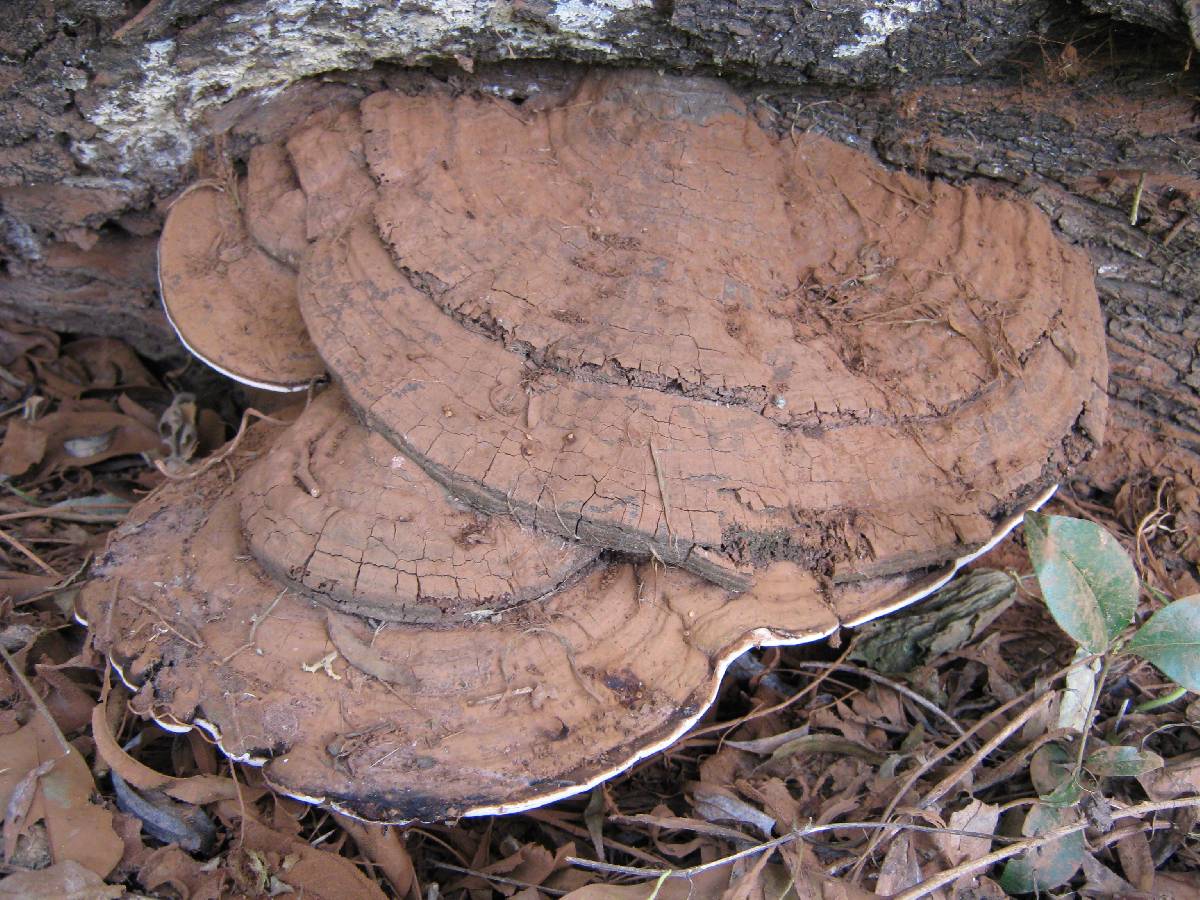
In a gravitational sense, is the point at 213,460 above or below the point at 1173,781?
above

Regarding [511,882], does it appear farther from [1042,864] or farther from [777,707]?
[1042,864]

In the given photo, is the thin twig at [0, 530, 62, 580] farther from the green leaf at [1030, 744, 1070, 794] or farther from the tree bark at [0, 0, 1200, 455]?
the green leaf at [1030, 744, 1070, 794]

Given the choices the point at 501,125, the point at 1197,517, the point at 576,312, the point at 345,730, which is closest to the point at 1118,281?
the point at 1197,517

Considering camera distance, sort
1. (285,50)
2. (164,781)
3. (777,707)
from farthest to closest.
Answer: (285,50), (777,707), (164,781)

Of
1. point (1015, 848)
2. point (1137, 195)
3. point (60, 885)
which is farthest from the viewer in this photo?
point (1137, 195)

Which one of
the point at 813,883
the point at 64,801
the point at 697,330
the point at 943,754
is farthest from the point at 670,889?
the point at 64,801

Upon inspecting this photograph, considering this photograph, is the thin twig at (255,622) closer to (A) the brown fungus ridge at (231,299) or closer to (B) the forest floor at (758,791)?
(B) the forest floor at (758,791)

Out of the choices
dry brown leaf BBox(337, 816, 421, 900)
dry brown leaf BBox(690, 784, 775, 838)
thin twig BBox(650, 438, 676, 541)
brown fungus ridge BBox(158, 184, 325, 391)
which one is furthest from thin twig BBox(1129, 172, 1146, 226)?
dry brown leaf BBox(337, 816, 421, 900)

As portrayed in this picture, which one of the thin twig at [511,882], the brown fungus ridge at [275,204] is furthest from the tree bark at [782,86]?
the thin twig at [511,882]
